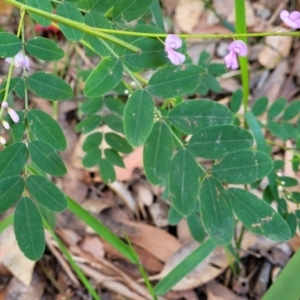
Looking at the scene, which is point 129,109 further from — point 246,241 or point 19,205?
point 246,241

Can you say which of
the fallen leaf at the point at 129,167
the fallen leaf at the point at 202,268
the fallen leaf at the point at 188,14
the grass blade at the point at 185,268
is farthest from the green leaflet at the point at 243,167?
the fallen leaf at the point at 188,14

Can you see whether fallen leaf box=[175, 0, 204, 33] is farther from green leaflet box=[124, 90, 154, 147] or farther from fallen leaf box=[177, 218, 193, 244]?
green leaflet box=[124, 90, 154, 147]

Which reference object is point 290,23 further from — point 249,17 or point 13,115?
point 249,17

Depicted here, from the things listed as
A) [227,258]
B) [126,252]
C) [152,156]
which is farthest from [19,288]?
[152,156]

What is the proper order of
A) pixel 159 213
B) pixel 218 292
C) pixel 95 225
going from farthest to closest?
pixel 159 213 < pixel 218 292 < pixel 95 225

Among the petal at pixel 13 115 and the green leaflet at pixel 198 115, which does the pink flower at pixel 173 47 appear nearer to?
the green leaflet at pixel 198 115

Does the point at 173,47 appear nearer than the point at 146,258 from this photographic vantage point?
Yes

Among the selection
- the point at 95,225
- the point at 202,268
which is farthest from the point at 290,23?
the point at 202,268

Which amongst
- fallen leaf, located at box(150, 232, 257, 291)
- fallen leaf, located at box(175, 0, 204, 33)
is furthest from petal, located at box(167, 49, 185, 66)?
fallen leaf, located at box(175, 0, 204, 33)
